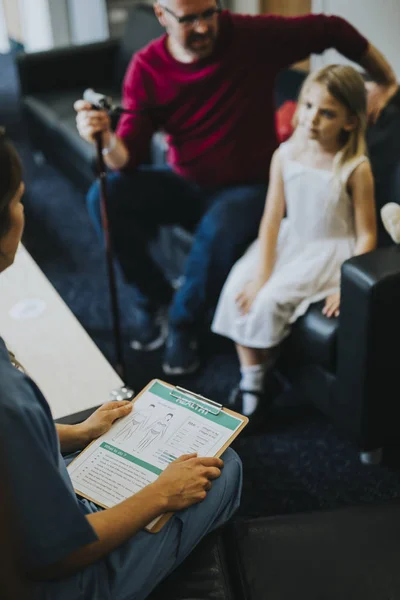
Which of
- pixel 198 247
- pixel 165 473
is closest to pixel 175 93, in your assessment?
pixel 198 247

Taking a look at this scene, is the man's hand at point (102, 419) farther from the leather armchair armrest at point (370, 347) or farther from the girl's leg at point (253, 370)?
the girl's leg at point (253, 370)

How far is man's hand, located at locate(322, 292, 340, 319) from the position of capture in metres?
1.97

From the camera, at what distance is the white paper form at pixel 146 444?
1304mm

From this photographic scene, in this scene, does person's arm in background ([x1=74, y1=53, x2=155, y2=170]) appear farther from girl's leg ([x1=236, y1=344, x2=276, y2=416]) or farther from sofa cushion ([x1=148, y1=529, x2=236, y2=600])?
sofa cushion ([x1=148, y1=529, x2=236, y2=600])

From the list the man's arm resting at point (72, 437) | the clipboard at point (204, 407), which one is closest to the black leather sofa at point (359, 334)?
the clipboard at point (204, 407)

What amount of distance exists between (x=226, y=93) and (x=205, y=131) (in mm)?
138

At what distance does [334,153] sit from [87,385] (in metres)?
0.94

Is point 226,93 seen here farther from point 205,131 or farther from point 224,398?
point 224,398

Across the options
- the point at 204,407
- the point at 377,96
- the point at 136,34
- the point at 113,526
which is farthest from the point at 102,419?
the point at 136,34

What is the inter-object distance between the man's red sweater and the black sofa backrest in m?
1.03

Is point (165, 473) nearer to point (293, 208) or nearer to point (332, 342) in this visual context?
point (332, 342)

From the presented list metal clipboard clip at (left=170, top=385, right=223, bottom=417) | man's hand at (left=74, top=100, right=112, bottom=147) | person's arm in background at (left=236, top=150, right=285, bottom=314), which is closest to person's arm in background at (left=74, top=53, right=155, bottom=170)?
man's hand at (left=74, top=100, right=112, bottom=147)

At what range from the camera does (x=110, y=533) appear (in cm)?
108

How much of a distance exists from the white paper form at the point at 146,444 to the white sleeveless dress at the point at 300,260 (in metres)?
0.66
